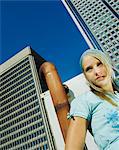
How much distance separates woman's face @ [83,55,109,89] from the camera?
194 centimetres

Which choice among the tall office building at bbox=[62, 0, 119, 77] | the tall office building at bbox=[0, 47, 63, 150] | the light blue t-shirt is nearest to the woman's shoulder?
the light blue t-shirt

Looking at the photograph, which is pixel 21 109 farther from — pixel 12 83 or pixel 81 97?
pixel 81 97

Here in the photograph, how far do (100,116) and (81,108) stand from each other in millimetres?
147

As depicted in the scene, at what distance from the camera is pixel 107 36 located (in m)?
81.2

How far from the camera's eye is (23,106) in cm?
7656

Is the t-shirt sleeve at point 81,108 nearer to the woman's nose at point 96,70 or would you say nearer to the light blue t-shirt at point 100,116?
the light blue t-shirt at point 100,116

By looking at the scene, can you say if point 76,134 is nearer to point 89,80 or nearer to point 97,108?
point 97,108

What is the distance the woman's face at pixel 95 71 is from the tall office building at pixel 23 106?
198 feet

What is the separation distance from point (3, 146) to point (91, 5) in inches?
2337

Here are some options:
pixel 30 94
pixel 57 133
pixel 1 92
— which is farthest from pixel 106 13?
pixel 57 133

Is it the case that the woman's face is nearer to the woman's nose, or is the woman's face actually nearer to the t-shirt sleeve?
the woman's nose

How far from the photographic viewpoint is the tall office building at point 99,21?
257ft

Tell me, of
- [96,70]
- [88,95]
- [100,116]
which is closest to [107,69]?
[96,70]

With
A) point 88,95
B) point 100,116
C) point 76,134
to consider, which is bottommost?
point 76,134
